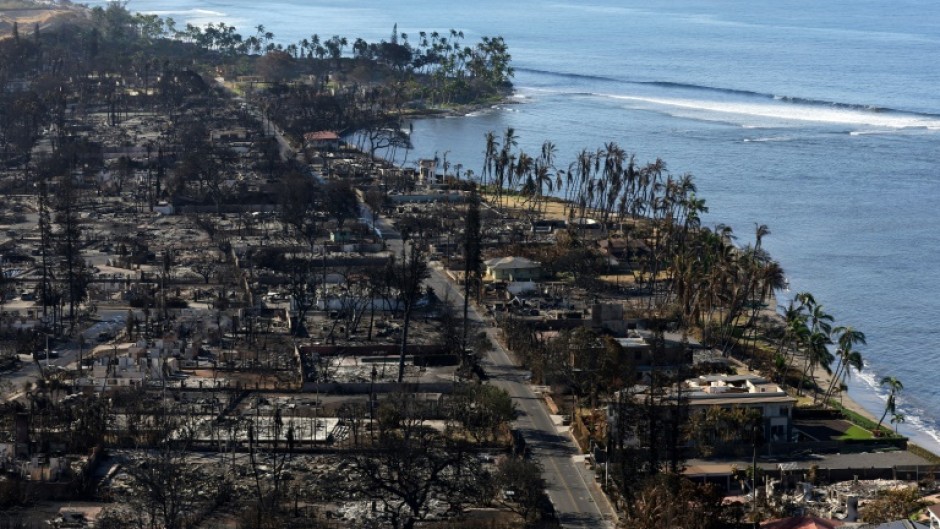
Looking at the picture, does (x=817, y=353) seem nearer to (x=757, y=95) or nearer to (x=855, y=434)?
(x=855, y=434)

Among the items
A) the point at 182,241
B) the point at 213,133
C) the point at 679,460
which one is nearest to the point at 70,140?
the point at 213,133

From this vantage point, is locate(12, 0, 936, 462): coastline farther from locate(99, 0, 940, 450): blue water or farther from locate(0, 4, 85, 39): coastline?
locate(99, 0, 940, 450): blue water

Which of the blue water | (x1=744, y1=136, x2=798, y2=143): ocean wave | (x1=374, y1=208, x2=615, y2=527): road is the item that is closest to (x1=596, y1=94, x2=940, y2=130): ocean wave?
the blue water

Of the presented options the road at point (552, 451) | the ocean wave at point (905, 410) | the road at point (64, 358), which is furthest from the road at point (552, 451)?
the road at point (64, 358)

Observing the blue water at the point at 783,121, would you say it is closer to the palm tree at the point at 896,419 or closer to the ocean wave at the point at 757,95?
the ocean wave at the point at 757,95

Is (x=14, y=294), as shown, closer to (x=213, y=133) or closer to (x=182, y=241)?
(x=182, y=241)

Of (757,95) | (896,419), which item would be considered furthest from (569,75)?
(896,419)

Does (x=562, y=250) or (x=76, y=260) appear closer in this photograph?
(x=76, y=260)
